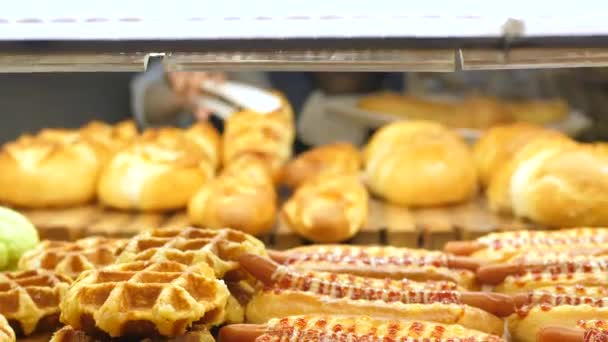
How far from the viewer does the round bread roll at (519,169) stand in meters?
3.14

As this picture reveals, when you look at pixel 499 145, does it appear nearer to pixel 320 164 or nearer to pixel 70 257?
pixel 320 164

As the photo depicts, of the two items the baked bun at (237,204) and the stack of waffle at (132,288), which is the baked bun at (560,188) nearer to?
the baked bun at (237,204)

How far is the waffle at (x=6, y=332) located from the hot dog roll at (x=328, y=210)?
4.11ft

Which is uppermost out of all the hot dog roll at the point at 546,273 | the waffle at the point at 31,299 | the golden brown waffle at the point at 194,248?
the hot dog roll at the point at 546,273

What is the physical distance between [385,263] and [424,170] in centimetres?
114

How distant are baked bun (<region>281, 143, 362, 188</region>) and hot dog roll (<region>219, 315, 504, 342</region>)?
1.49 meters

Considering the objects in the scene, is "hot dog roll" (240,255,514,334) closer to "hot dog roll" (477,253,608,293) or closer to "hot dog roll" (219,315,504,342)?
"hot dog roll" (219,315,504,342)

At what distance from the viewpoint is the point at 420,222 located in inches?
124

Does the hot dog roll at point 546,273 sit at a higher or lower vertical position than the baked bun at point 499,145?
lower

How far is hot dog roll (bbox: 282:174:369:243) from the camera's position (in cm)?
296

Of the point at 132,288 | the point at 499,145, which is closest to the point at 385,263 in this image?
the point at 132,288

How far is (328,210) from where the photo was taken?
2986mm

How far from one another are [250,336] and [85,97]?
329cm

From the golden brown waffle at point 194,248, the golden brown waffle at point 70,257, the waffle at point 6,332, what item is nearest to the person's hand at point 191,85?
the golden brown waffle at point 70,257
